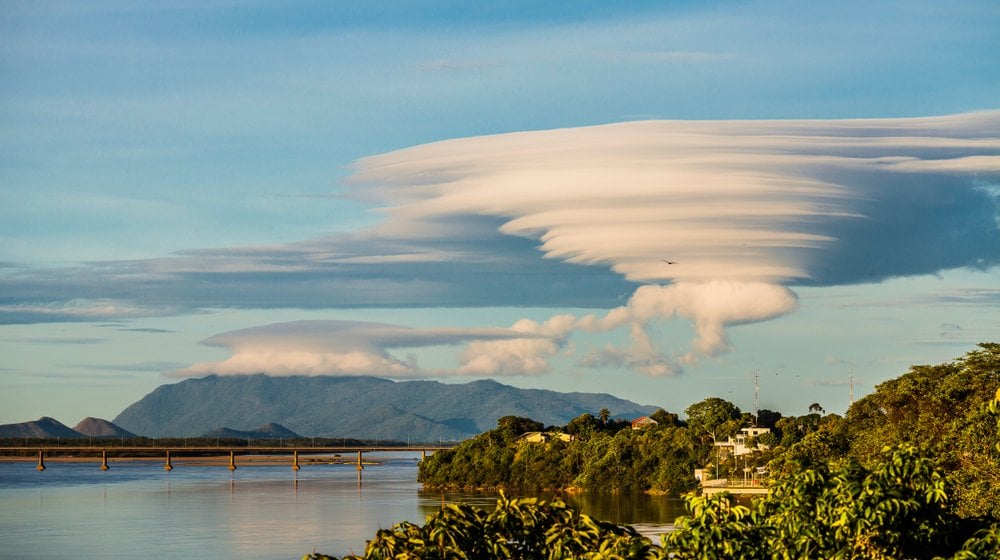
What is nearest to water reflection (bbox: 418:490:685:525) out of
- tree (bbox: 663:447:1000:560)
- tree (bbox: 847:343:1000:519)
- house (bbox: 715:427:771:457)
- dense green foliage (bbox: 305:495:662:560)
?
house (bbox: 715:427:771:457)

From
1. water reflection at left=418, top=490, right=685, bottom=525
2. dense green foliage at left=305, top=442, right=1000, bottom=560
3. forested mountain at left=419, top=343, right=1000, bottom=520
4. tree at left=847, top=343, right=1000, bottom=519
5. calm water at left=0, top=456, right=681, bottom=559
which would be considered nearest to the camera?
dense green foliage at left=305, top=442, right=1000, bottom=560

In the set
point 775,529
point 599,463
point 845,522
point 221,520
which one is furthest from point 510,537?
point 599,463

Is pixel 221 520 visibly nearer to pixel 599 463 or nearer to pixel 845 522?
pixel 599 463

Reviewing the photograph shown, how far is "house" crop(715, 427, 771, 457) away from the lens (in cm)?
17438

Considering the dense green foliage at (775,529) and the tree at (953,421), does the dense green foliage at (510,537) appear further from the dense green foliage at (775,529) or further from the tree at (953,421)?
the tree at (953,421)

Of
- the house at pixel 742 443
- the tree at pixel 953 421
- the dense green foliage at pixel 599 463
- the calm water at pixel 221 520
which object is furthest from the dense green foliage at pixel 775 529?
the house at pixel 742 443

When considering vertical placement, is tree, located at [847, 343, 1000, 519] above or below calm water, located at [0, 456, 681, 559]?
above

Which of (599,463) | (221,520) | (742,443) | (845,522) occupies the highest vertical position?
(742,443)

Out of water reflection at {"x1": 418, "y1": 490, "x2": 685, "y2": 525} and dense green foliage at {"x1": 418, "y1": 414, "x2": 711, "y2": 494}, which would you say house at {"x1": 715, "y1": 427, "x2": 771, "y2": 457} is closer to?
dense green foliage at {"x1": 418, "y1": 414, "x2": 711, "y2": 494}

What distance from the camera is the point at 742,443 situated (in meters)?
178

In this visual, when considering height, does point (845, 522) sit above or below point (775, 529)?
above

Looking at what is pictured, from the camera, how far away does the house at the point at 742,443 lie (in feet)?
572

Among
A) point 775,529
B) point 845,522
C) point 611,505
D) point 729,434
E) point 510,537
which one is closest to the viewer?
point 510,537

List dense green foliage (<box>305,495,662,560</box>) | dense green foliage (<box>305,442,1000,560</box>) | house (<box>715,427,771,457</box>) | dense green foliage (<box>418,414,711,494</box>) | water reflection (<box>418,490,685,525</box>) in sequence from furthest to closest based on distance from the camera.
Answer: dense green foliage (<box>418,414,711,494</box>)
house (<box>715,427,771,457</box>)
water reflection (<box>418,490,685,525</box>)
dense green foliage (<box>305,442,1000,560</box>)
dense green foliage (<box>305,495,662,560</box>)
